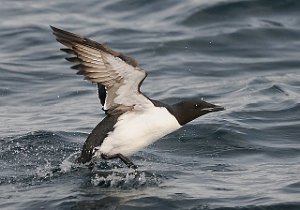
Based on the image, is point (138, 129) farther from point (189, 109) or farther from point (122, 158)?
point (189, 109)

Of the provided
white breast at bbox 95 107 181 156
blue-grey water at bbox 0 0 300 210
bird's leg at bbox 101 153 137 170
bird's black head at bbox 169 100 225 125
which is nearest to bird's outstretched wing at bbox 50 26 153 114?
white breast at bbox 95 107 181 156

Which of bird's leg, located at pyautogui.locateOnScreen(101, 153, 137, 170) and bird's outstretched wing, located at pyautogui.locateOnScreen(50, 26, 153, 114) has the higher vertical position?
bird's outstretched wing, located at pyautogui.locateOnScreen(50, 26, 153, 114)

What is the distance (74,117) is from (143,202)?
4039mm

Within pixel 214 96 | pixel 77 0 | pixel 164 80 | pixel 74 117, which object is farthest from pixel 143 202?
pixel 77 0

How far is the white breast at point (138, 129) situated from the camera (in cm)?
900

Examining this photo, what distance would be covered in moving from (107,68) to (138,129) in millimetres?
788

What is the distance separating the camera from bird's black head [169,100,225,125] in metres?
9.18

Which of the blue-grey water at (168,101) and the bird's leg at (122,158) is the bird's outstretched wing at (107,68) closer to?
the bird's leg at (122,158)

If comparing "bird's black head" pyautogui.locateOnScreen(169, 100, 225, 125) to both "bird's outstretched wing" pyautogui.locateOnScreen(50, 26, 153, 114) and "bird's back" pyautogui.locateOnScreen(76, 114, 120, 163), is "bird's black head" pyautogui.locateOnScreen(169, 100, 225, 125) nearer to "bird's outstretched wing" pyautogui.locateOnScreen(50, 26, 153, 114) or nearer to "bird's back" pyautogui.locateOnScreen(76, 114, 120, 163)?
"bird's outstretched wing" pyautogui.locateOnScreen(50, 26, 153, 114)

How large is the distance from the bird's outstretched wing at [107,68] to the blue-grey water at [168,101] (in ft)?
2.75

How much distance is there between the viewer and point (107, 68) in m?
8.59

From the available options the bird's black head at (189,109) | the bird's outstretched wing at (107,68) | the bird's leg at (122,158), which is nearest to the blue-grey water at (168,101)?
the bird's leg at (122,158)

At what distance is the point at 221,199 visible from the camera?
8352 mm

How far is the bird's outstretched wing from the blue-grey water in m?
0.84
